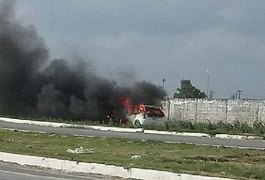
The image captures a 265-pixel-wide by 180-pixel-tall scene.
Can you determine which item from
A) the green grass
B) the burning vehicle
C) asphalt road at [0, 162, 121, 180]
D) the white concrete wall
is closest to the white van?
the burning vehicle

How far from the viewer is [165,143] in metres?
24.1

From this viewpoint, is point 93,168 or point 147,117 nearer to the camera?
point 93,168

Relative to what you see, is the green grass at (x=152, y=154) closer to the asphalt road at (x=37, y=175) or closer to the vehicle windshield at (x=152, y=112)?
the asphalt road at (x=37, y=175)

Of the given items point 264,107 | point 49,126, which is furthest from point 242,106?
point 49,126

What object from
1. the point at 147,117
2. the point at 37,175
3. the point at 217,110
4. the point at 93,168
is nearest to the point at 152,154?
the point at 93,168

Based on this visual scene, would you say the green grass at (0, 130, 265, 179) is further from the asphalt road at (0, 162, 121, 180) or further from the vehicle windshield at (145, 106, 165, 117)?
the vehicle windshield at (145, 106, 165, 117)

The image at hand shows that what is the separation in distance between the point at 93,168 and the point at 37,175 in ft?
5.59

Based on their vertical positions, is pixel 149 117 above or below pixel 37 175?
above

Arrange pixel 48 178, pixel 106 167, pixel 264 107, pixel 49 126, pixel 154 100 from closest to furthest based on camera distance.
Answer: pixel 48 178 → pixel 106 167 → pixel 49 126 → pixel 264 107 → pixel 154 100

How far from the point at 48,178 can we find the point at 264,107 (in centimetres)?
2546

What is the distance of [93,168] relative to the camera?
651 inches

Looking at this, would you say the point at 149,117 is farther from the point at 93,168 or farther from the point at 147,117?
the point at 93,168

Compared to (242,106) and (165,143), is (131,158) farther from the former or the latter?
(242,106)

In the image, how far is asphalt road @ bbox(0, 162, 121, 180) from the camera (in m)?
14.9
